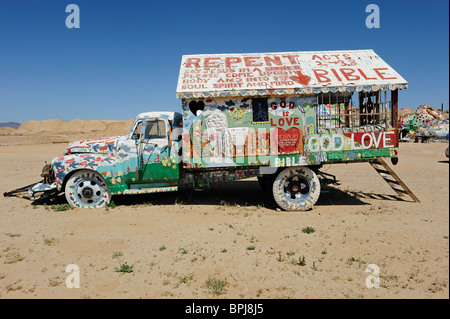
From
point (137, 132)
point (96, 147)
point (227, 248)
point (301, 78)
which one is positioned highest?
point (301, 78)

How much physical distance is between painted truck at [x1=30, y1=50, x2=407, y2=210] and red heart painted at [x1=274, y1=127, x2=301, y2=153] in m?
0.03

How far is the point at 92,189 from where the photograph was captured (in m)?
8.37

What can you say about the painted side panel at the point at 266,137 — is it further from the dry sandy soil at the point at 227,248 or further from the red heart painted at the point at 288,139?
the dry sandy soil at the point at 227,248

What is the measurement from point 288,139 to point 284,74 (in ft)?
5.93

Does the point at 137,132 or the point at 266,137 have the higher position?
the point at 137,132

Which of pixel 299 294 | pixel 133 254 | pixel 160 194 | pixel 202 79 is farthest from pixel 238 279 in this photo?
pixel 160 194

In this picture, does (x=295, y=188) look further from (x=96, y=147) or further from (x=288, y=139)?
(x=96, y=147)

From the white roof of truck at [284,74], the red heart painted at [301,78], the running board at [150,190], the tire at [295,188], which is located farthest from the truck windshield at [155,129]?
the red heart painted at [301,78]

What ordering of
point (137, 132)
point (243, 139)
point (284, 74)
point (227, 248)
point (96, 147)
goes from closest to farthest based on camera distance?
point (227, 248) < point (243, 139) < point (284, 74) < point (137, 132) < point (96, 147)

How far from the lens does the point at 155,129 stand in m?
8.22

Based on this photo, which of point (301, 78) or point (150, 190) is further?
point (150, 190)

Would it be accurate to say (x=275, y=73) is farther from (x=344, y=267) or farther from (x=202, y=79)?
(x=344, y=267)

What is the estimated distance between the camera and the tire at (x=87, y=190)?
832 cm

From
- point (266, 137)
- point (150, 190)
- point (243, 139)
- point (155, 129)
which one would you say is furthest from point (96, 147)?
point (266, 137)
